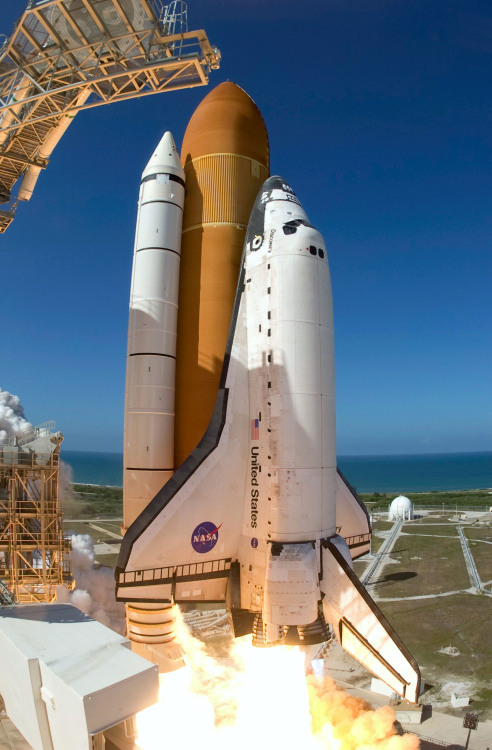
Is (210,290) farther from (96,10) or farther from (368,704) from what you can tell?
(368,704)

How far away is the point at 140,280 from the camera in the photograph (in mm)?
14516

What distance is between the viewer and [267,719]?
11281 millimetres

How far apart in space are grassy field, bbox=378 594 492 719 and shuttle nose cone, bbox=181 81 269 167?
16521mm

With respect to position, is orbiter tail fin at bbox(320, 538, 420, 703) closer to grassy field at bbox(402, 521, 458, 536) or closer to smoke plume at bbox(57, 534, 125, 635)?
smoke plume at bbox(57, 534, 125, 635)

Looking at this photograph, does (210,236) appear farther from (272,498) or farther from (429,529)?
(429,529)

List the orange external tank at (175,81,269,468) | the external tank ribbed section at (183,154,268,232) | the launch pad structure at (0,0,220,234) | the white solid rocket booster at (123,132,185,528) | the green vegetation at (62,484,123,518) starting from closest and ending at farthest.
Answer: the launch pad structure at (0,0,220,234), the white solid rocket booster at (123,132,185,528), the orange external tank at (175,81,269,468), the external tank ribbed section at (183,154,268,232), the green vegetation at (62,484,123,518)

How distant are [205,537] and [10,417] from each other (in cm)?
1382

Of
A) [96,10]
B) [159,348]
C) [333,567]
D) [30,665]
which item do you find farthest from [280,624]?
[96,10]

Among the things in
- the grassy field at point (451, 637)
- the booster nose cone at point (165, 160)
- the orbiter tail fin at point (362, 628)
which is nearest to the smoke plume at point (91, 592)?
the orbiter tail fin at point (362, 628)

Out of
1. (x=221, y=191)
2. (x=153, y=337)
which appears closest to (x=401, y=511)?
(x=153, y=337)

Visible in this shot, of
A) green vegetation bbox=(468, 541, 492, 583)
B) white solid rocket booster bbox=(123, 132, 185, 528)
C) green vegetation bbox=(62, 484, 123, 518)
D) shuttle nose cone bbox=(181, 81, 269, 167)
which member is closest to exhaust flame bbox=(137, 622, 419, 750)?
white solid rocket booster bbox=(123, 132, 185, 528)

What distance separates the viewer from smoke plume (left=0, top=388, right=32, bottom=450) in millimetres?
22258

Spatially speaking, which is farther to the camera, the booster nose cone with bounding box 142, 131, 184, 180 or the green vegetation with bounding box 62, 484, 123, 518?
the green vegetation with bounding box 62, 484, 123, 518

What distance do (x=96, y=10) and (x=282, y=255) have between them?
5532mm
